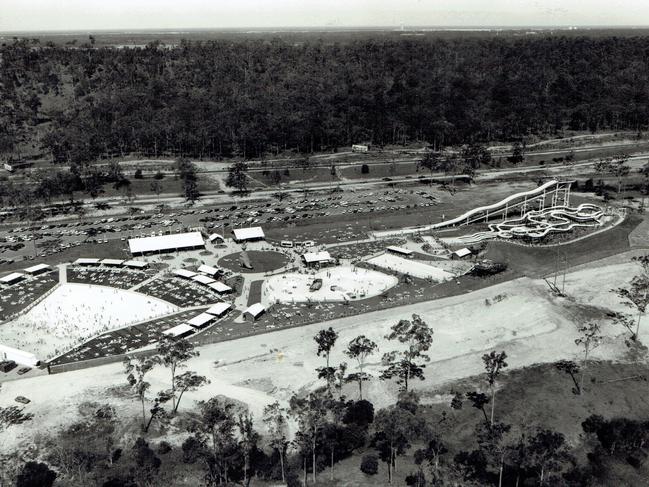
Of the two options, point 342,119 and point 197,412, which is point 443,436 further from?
point 342,119

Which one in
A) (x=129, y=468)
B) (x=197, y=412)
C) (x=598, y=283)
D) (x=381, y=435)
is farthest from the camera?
(x=598, y=283)

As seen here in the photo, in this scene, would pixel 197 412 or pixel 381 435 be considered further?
pixel 197 412

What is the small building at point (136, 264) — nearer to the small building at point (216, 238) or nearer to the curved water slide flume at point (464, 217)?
the small building at point (216, 238)

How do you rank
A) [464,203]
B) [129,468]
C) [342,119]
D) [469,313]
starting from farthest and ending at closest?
[342,119]
[464,203]
[469,313]
[129,468]

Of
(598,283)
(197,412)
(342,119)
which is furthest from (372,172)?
(197,412)

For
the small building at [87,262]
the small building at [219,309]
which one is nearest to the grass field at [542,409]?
the small building at [219,309]

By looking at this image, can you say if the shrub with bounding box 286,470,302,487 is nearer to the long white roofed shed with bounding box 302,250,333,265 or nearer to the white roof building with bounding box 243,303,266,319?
the white roof building with bounding box 243,303,266,319

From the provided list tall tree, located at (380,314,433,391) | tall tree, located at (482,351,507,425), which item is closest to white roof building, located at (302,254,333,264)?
tall tree, located at (380,314,433,391)
